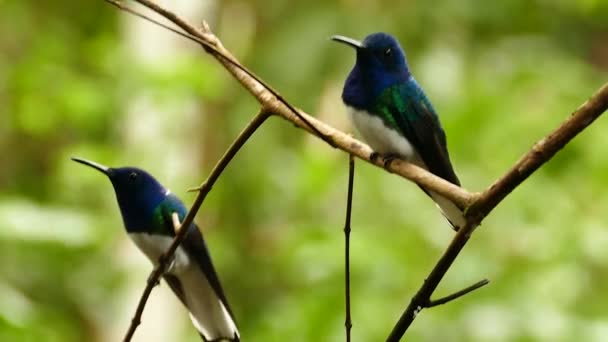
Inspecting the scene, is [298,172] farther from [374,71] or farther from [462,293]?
[462,293]

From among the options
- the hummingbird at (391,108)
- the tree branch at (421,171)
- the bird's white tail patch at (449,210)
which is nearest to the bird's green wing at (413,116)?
the hummingbird at (391,108)

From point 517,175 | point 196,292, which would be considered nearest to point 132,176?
point 196,292

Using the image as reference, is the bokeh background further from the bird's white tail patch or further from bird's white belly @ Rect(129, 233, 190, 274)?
A: the bird's white tail patch

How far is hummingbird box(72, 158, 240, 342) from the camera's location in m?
1.23

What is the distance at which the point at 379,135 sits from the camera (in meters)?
1.45

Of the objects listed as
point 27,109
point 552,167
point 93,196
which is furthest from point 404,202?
point 27,109

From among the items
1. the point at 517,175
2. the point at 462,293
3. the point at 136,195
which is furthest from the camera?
the point at 136,195

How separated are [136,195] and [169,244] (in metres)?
0.09

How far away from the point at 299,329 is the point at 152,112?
1428mm

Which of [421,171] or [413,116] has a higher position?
[413,116]

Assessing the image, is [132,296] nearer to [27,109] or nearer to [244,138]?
[27,109]

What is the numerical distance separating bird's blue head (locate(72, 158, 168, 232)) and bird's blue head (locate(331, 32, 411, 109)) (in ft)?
0.98

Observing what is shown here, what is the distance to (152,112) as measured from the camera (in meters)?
4.03

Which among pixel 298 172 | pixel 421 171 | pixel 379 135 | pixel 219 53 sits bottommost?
pixel 421 171
